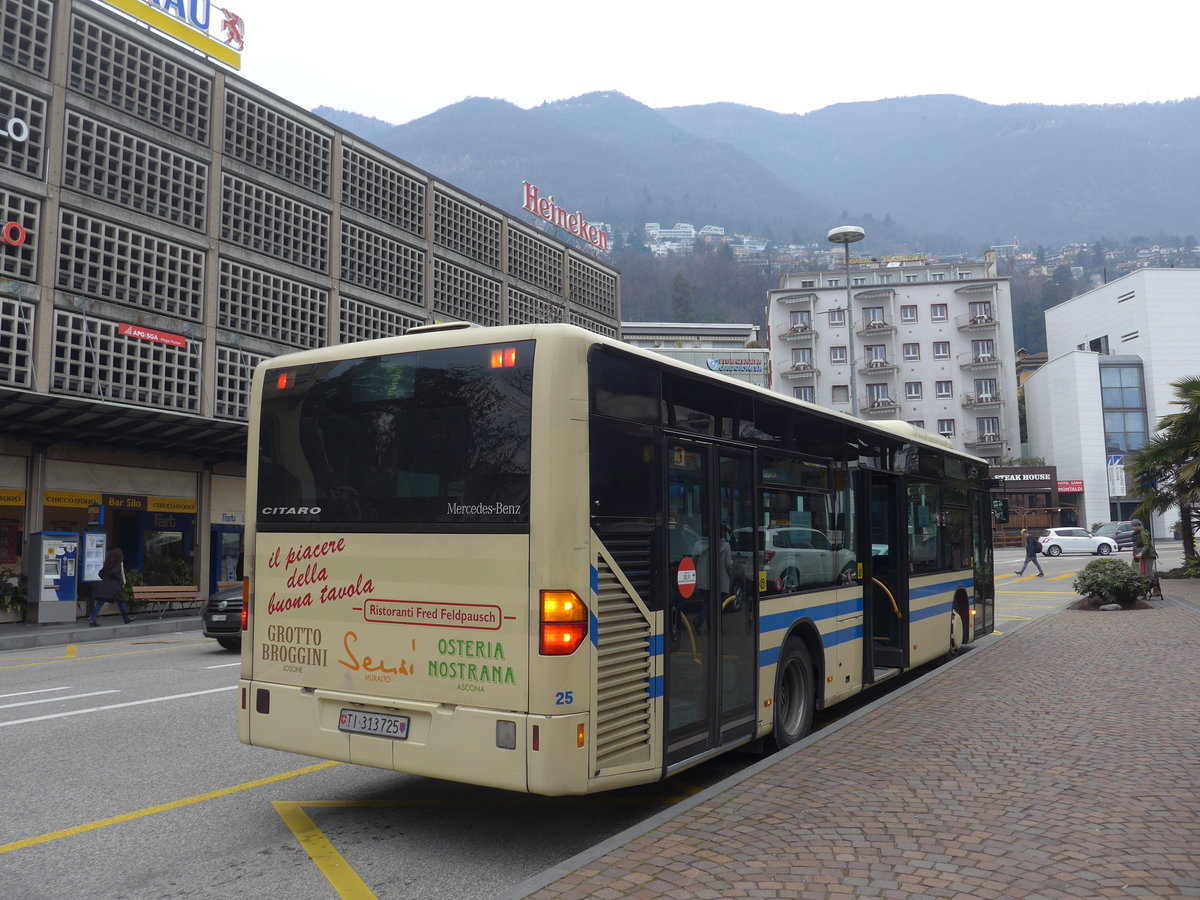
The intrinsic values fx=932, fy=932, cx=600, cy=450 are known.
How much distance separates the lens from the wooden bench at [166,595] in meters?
21.6

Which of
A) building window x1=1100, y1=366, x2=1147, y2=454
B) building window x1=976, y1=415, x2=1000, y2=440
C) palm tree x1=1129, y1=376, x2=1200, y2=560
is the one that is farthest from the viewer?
Answer: building window x1=976, y1=415, x2=1000, y2=440

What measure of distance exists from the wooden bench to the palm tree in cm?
2554

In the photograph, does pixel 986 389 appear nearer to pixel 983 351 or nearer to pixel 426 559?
pixel 983 351

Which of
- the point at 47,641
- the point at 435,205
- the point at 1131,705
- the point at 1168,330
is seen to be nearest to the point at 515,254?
the point at 435,205

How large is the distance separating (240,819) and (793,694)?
4.28 meters

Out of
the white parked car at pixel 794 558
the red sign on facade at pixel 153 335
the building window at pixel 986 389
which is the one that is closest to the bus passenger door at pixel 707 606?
the white parked car at pixel 794 558

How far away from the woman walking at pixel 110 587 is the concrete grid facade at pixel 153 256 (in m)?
2.43

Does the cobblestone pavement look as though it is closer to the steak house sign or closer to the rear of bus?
the rear of bus

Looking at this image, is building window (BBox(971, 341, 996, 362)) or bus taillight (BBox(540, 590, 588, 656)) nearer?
bus taillight (BBox(540, 590, 588, 656))

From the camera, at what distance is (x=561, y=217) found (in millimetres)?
43750

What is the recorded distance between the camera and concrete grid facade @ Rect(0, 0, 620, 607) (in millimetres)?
20391

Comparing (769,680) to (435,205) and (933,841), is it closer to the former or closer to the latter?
(933,841)

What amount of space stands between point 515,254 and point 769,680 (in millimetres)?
32069

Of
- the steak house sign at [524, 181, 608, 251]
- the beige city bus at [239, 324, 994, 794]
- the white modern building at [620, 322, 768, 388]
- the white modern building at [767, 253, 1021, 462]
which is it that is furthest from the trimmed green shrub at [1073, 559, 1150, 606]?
the white modern building at [620, 322, 768, 388]
